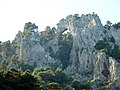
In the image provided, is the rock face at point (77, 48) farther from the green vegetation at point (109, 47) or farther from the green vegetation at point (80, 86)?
the green vegetation at point (80, 86)

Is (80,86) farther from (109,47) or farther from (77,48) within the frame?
(77,48)

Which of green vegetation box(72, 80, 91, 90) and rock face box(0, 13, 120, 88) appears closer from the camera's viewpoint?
green vegetation box(72, 80, 91, 90)

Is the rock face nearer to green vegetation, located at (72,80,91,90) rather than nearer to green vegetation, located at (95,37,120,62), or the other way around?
green vegetation, located at (95,37,120,62)

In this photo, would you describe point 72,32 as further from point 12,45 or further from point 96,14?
point 12,45

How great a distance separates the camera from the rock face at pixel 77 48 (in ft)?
343

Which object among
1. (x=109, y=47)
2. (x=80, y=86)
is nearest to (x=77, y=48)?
(x=109, y=47)

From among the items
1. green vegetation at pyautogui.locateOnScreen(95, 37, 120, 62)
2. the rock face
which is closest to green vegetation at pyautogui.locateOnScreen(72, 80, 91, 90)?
the rock face

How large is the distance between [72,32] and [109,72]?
37048 mm

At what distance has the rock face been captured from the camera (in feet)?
343

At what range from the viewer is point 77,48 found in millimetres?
123938

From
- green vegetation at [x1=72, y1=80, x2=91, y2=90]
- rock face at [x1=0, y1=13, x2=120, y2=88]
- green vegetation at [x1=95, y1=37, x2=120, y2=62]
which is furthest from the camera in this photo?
green vegetation at [x1=95, y1=37, x2=120, y2=62]

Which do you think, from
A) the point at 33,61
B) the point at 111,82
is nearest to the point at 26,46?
the point at 33,61

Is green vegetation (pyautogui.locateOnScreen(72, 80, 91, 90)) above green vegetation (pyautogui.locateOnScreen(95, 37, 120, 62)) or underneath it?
underneath

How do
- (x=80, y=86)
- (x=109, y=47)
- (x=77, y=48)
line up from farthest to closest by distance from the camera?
1. (x=77, y=48)
2. (x=109, y=47)
3. (x=80, y=86)
